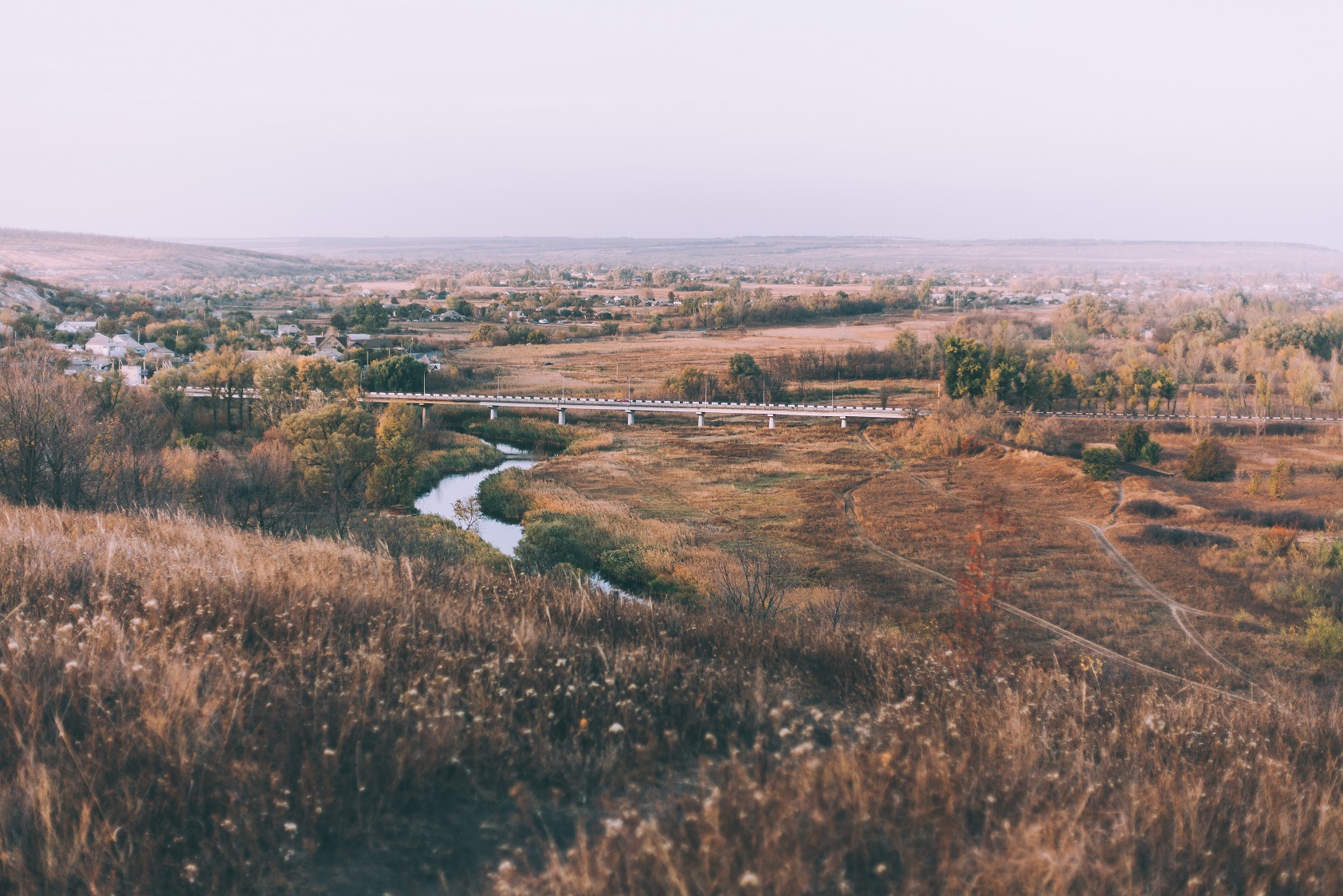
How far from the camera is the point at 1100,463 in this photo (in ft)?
155

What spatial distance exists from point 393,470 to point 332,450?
350 centimetres

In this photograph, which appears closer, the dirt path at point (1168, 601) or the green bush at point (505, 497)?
the dirt path at point (1168, 601)

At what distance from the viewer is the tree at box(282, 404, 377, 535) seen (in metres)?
37.3

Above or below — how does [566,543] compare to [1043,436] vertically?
below

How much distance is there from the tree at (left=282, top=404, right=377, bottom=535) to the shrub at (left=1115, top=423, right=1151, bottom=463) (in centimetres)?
4034

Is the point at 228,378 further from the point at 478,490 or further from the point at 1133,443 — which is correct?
the point at 1133,443

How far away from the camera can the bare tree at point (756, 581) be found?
61.9 ft

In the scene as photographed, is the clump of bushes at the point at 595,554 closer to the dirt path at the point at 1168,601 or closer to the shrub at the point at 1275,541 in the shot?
the dirt path at the point at 1168,601

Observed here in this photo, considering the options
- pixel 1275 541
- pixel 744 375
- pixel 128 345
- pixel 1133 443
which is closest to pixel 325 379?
pixel 128 345

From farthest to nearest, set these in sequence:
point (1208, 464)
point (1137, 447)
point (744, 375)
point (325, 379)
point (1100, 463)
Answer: point (744, 375) < point (325, 379) < point (1137, 447) < point (1208, 464) < point (1100, 463)

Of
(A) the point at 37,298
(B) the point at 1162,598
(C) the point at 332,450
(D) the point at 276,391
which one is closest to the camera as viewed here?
(B) the point at 1162,598

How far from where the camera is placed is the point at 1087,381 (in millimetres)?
68875

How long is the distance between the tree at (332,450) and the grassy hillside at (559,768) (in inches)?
1245

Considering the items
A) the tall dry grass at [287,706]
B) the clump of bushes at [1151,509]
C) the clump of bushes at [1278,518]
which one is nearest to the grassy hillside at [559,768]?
the tall dry grass at [287,706]
